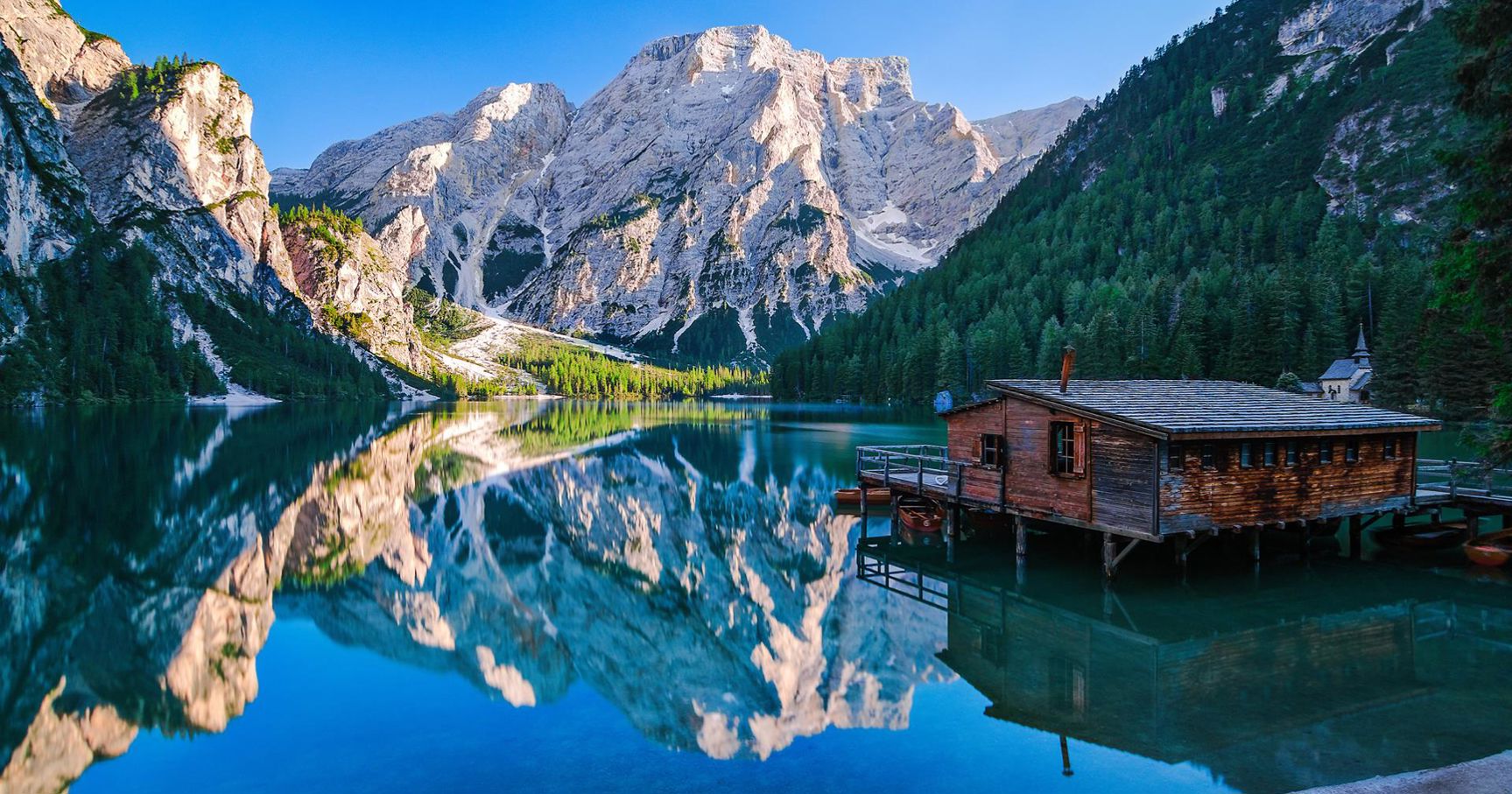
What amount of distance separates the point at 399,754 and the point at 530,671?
201 inches

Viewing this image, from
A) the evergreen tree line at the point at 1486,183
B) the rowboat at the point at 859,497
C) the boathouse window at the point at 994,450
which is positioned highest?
the evergreen tree line at the point at 1486,183

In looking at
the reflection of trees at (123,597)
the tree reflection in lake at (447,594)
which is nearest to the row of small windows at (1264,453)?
the tree reflection in lake at (447,594)

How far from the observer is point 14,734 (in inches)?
605

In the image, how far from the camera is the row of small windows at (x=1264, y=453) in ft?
79.3

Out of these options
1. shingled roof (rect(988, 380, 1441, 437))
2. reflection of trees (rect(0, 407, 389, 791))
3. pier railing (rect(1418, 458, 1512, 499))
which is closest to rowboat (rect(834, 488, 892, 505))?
shingled roof (rect(988, 380, 1441, 437))

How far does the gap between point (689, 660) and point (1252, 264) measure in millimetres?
151293

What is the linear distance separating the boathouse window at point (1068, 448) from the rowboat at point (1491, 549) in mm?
15182

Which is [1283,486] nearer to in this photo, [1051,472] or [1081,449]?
[1081,449]

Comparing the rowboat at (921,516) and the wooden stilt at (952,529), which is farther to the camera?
the rowboat at (921,516)

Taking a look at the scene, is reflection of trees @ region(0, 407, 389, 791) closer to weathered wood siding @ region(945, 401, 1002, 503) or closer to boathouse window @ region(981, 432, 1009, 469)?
weathered wood siding @ region(945, 401, 1002, 503)

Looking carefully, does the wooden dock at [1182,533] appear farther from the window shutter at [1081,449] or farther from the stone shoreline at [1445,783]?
the stone shoreline at [1445,783]

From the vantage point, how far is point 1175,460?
24062mm

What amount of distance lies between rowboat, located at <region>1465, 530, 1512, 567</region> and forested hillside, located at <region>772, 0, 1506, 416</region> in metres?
50.6

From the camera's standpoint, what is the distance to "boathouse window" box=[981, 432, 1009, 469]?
29.0m
